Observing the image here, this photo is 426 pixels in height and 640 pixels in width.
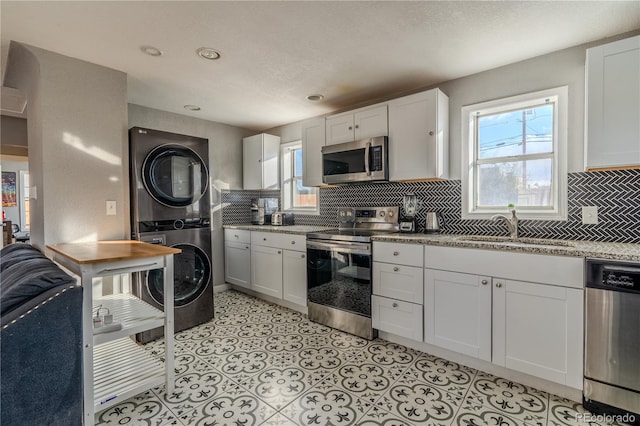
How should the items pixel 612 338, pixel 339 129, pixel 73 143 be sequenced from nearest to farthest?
pixel 612 338 < pixel 73 143 < pixel 339 129

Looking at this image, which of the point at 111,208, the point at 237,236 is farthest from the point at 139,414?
the point at 237,236

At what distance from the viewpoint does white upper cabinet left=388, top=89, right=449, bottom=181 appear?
2576 millimetres

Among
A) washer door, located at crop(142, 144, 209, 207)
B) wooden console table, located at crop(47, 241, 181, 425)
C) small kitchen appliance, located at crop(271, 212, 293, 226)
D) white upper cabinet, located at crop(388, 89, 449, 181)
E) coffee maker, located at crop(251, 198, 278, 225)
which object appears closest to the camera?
wooden console table, located at crop(47, 241, 181, 425)

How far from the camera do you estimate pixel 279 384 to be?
6.44 ft

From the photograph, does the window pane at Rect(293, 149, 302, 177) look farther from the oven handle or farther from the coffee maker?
the oven handle

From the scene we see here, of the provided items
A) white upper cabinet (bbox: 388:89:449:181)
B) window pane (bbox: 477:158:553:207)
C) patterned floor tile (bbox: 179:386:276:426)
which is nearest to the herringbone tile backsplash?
window pane (bbox: 477:158:553:207)

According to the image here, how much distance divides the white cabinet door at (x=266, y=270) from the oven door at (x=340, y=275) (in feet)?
1.59

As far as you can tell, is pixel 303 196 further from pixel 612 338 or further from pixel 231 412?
pixel 612 338

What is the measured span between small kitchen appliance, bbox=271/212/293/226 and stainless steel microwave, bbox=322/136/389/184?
1.06 meters

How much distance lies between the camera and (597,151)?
1896 millimetres

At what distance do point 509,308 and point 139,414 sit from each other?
2371 mm

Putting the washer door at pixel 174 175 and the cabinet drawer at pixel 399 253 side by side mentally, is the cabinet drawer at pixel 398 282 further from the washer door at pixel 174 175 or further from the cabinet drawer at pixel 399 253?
the washer door at pixel 174 175

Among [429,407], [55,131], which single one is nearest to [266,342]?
[429,407]

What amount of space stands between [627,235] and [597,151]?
65cm
